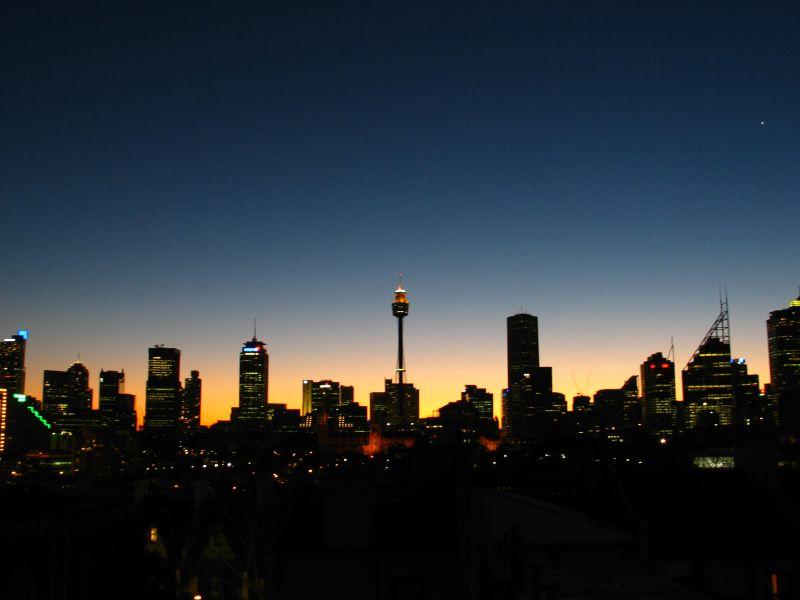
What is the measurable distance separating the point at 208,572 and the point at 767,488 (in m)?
28.9

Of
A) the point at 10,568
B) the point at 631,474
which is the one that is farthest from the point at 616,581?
the point at 10,568

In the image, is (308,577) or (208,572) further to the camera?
(208,572)

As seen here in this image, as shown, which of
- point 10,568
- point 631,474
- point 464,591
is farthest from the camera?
point 10,568

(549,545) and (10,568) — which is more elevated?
(549,545)

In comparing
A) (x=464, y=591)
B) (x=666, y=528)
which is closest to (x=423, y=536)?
(x=464, y=591)

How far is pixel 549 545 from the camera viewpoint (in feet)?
76.8

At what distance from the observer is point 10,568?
4231 cm

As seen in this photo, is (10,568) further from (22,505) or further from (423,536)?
(423,536)

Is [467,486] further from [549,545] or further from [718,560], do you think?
[718,560]

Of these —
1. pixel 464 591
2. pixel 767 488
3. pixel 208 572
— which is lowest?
pixel 208 572

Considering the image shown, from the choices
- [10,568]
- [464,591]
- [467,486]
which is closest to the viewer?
[464,591]

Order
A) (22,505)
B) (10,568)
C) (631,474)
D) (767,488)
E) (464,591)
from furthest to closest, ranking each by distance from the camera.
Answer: (22,505), (10,568), (631,474), (767,488), (464,591)

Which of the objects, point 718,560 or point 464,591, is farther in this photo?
point 718,560

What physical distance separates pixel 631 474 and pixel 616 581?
9.35 metres
